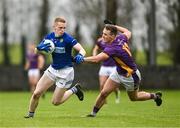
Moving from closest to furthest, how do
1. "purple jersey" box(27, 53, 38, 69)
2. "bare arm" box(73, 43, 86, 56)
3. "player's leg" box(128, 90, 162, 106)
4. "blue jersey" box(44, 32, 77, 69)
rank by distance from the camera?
"bare arm" box(73, 43, 86, 56), "blue jersey" box(44, 32, 77, 69), "player's leg" box(128, 90, 162, 106), "purple jersey" box(27, 53, 38, 69)

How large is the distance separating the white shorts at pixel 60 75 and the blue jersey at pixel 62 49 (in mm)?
110

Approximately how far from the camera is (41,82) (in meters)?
17.1

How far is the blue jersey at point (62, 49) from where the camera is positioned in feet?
55.6

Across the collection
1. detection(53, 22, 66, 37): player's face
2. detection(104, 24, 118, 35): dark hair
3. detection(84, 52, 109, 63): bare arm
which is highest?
detection(104, 24, 118, 35): dark hair

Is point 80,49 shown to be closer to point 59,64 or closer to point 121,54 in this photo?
point 59,64

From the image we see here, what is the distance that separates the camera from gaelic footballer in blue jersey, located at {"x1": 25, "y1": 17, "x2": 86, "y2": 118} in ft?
55.3

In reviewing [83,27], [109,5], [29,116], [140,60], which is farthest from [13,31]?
[29,116]

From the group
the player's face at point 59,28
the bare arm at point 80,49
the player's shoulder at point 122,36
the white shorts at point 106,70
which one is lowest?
the white shorts at point 106,70

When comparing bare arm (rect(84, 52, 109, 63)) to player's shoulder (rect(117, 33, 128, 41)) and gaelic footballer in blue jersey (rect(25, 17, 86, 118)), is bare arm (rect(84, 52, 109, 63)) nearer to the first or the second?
gaelic footballer in blue jersey (rect(25, 17, 86, 118))

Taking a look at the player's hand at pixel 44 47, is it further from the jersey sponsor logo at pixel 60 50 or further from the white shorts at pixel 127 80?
the white shorts at pixel 127 80

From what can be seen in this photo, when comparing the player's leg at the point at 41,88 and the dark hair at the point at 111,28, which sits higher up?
the dark hair at the point at 111,28

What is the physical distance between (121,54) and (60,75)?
4.84ft

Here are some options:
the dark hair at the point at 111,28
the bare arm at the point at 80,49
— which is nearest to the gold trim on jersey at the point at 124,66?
the dark hair at the point at 111,28

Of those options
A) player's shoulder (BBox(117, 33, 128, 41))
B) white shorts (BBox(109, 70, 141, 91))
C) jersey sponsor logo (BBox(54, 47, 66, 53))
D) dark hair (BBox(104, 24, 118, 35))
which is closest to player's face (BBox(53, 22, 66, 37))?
jersey sponsor logo (BBox(54, 47, 66, 53))
